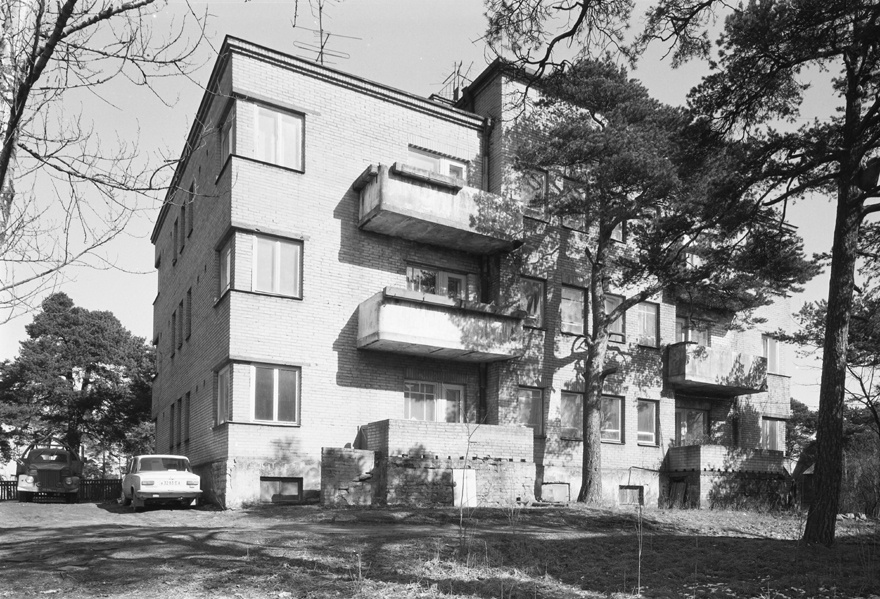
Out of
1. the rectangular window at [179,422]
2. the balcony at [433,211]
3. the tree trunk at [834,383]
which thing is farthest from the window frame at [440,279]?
the tree trunk at [834,383]

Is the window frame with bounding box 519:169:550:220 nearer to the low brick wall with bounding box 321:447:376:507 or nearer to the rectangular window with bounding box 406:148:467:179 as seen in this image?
the rectangular window with bounding box 406:148:467:179

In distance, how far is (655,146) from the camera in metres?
22.2

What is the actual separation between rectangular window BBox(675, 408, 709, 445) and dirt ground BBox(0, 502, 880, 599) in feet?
43.1

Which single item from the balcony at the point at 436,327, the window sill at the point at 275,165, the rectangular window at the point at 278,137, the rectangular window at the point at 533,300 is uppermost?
the rectangular window at the point at 278,137

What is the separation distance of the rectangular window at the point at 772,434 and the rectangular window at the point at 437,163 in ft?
57.8

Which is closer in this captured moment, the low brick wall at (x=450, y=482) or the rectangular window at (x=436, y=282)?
the low brick wall at (x=450, y=482)

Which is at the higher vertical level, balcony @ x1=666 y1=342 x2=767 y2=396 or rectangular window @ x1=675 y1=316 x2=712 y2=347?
rectangular window @ x1=675 y1=316 x2=712 y2=347

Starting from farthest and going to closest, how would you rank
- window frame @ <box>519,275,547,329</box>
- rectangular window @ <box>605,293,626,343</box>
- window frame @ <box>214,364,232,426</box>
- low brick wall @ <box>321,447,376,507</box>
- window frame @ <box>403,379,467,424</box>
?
1. rectangular window @ <box>605,293,626,343</box>
2. window frame @ <box>519,275,547,329</box>
3. window frame @ <box>403,379,467,424</box>
4. window frame @ <box>214,364,232,426</box>
5. low brick wall @ <box>321,447,376,507</box>

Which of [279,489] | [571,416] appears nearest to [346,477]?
[279,489]

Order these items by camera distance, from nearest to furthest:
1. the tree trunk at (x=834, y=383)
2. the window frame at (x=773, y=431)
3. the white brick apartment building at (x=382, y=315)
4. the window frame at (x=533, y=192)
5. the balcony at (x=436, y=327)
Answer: the tree trunk at (x=834, y=383) < the white brick apartment building at (x=382, y=315) < the balcony at (x=436, y=327) < the window frame at (x=533, y=192) < the window frame at (x=773, y=431)

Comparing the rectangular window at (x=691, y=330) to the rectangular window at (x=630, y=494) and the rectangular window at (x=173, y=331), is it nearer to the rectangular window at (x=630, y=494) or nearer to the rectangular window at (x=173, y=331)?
the rectangular window at (x=630, y=494)

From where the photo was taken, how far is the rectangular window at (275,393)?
21.7 metres

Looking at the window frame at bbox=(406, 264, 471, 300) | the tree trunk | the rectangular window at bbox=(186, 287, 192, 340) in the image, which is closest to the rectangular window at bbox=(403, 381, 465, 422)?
the window frame at bbox=(406, 264, 471, 300)

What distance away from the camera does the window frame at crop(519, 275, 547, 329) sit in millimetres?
26656
